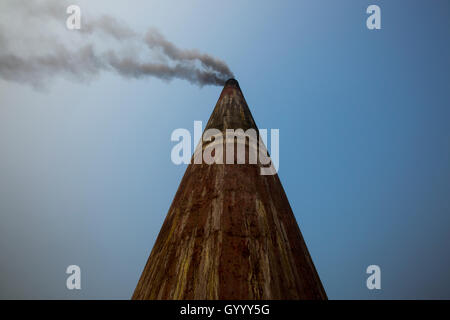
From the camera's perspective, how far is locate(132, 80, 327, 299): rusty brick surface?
188 cm

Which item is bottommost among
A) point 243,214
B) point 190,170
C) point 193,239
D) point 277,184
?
point 193,239

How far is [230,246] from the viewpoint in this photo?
208cm

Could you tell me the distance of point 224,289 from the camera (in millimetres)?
1806

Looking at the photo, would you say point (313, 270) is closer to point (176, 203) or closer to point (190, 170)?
point (176, 203)

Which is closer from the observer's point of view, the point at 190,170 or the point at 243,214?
the point at 243,214

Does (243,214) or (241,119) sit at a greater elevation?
(241,119)

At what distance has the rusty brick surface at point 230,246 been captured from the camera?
6.16 feet
